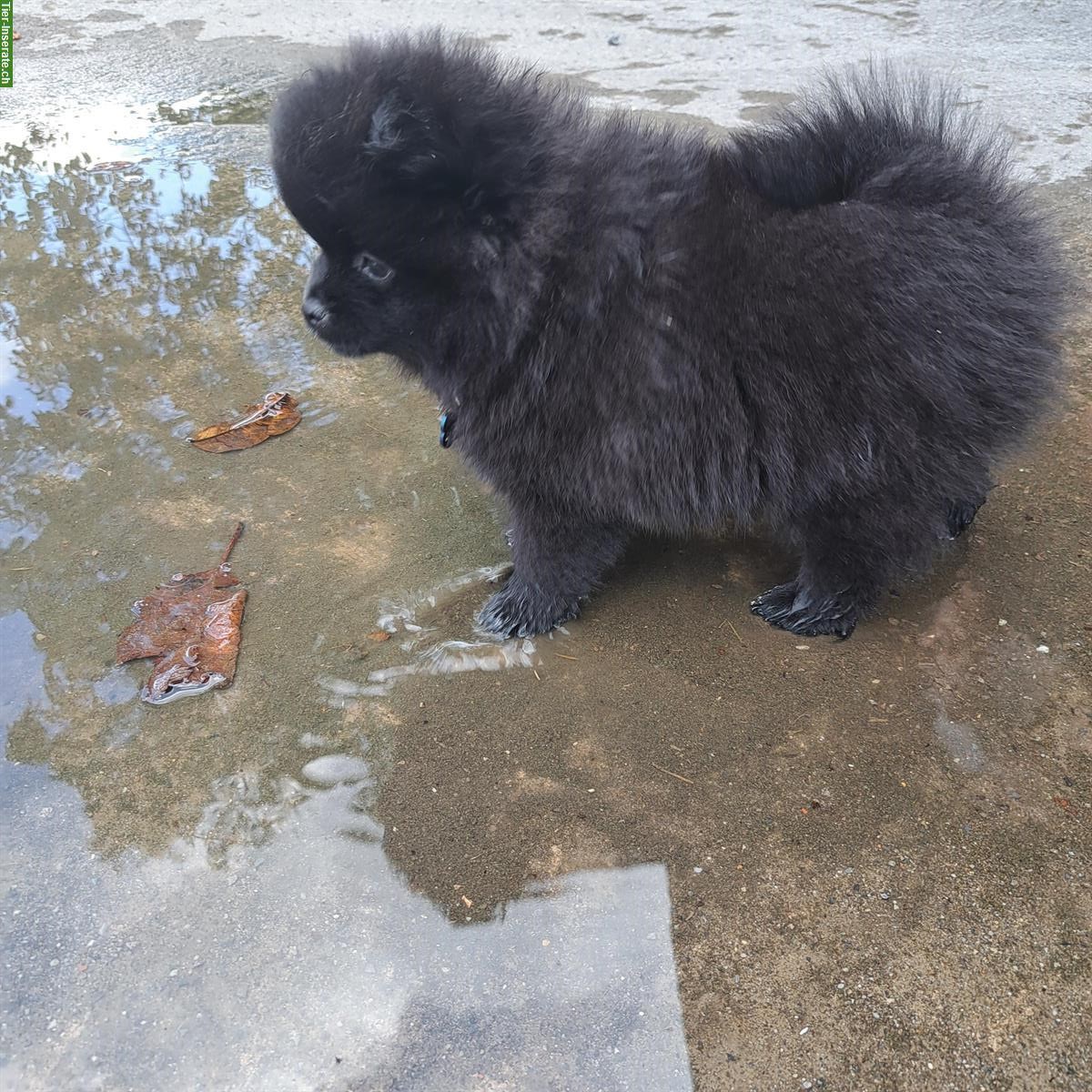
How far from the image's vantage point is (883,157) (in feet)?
6.48

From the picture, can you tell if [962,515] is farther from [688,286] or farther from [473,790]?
[473,790]

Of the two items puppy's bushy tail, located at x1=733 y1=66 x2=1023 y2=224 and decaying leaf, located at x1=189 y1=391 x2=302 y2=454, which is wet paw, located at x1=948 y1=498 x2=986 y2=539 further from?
decaying leaf, located at x1=189 y1=391 x2=302 y2=454

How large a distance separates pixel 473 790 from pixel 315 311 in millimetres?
1075

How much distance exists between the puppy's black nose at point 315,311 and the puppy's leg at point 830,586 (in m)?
1.20

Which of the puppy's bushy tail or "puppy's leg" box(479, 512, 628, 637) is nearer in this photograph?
the puppy's bushy tail

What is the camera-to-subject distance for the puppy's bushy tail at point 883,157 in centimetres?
192

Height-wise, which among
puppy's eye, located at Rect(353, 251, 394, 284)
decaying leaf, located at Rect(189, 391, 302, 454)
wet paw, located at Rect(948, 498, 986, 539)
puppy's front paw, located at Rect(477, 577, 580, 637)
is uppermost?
puppy's eye, located at Rect(353, 251, 394, 284)

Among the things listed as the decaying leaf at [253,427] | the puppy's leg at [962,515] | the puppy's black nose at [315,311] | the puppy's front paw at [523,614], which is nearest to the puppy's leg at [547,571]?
the puppy's front paw at [523,614]

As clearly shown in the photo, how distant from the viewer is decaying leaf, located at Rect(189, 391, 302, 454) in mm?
2824

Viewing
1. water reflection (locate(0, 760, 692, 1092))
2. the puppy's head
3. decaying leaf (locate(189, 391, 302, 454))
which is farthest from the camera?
decaying leaf (locate(189, 391, 302, 454))

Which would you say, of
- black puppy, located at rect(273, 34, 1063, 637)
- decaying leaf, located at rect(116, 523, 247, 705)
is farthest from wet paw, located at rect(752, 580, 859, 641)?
decaying leaf, located at rect(116, 523, 247, 705)

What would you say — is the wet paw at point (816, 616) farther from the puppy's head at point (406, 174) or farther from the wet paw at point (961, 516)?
the puppy's head at point (406, 174)

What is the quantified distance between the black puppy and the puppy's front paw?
0.31 metres

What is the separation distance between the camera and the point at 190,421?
2.91 m
